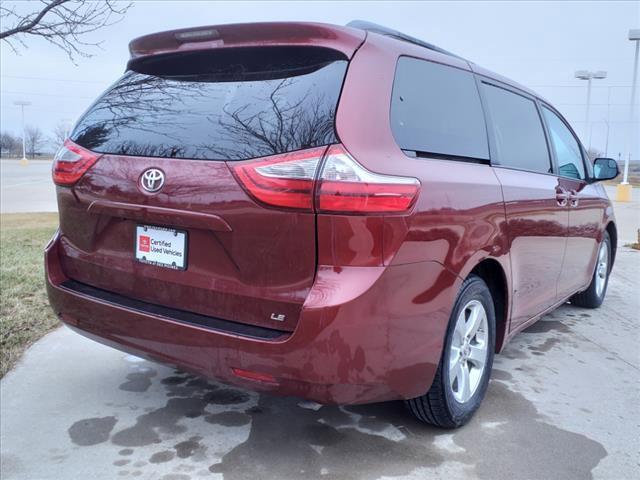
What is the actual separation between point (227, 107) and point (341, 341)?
1067 millimetres

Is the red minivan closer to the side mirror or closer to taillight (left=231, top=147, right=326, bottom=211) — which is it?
taillight (left=231, top=147, right=326, bottom=211)

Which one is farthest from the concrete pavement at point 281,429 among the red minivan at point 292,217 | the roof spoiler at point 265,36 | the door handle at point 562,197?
the roof spoiler at point 265,36

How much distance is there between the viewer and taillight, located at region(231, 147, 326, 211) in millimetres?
2084

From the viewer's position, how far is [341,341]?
2.09 metres

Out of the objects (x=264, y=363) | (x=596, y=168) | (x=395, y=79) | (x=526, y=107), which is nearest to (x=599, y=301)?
(x=596, y=168)

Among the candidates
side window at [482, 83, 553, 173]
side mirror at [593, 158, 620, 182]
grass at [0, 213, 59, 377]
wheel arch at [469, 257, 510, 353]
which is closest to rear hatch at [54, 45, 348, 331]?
wheel arch at [469, 257, 510, 353]

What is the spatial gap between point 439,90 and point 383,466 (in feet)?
5.81

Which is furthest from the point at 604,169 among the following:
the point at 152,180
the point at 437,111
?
A: the point at 152,180

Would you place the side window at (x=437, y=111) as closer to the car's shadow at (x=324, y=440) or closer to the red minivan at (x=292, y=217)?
the red minivan at (x=292, y=217)

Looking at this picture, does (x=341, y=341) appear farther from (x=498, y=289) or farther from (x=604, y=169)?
(x=604, y=169)

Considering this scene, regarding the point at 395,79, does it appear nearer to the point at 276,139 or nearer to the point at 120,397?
the point at 276,139

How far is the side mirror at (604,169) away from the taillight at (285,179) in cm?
344

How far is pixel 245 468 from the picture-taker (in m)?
2.44

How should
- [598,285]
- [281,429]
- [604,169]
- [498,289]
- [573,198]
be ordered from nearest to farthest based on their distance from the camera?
[281,429], [498,289], [573,198], [604,169], [598,285]
